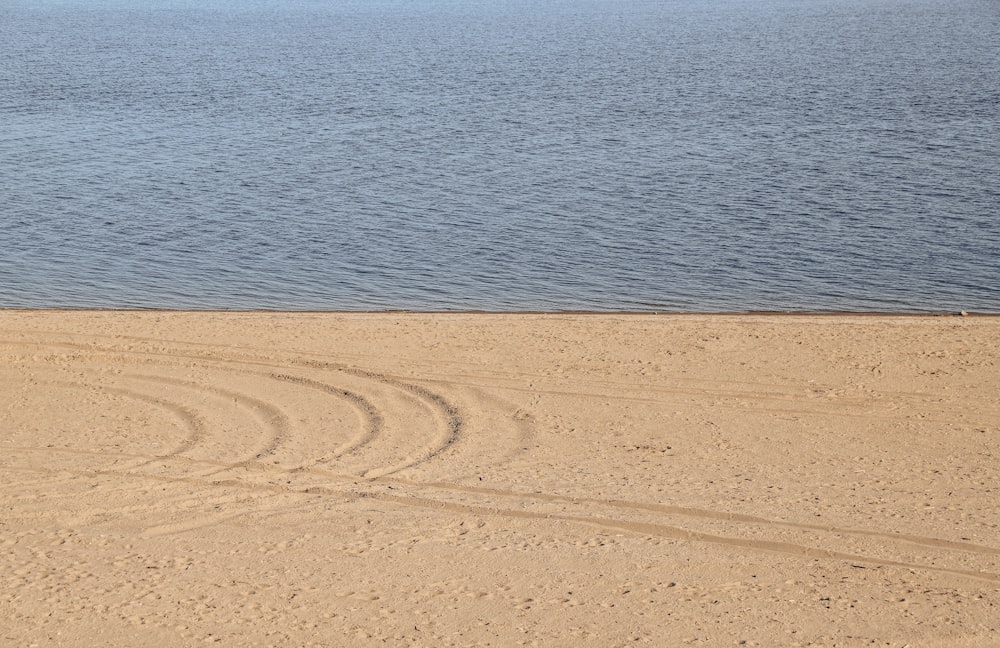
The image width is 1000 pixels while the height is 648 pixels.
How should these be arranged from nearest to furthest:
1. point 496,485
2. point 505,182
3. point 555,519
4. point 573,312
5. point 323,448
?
1. point 555,519
2. point 496,485
3. point 323,448
4. point 573,312
5. point 505,182

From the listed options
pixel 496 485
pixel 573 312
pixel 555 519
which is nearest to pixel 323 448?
pixel 496 485

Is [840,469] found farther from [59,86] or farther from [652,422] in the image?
[59,86]

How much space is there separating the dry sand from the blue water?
4.84 meters

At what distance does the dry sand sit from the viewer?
25.0ft

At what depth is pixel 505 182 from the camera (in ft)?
98.5

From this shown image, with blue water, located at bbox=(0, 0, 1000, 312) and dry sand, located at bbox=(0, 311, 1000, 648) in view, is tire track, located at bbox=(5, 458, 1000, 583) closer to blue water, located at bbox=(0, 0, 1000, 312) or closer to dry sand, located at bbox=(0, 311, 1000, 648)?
dry sand, located at bbox=(0, 311, 1000, 648)

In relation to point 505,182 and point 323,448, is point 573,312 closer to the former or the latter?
point 323,448

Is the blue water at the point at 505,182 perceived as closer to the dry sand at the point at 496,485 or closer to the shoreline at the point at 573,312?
the shoreline at the point at 573,312

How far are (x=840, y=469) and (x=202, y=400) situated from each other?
725 cm

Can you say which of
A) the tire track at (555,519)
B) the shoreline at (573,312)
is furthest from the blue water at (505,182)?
the tire track at (555,519)

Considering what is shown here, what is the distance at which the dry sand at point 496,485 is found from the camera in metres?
7.63

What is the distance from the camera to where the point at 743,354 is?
15.2m

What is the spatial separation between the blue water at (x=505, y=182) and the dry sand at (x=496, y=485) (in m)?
4.84

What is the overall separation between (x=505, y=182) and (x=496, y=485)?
67.6 feet
